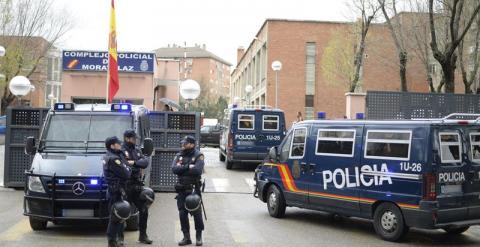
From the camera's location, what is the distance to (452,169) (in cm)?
912

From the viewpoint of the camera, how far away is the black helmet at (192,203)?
27.9 feet

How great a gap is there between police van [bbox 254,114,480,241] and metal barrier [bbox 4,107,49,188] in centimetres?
751

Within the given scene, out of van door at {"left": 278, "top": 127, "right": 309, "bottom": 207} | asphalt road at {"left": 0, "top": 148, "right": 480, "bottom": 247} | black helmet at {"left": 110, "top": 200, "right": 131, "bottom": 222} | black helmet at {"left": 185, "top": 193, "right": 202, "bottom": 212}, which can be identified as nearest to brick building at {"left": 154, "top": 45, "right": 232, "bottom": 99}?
asphalt road at {"left": 0, "top": 148, "right": 480, "bottom": 247}

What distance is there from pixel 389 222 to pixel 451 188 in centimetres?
110

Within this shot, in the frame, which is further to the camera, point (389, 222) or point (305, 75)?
point (305, 75)

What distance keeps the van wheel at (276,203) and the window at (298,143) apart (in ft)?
2.75

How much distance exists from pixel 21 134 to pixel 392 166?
9.82 m

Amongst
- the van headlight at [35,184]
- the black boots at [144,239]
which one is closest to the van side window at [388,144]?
the black boots at [144,239]

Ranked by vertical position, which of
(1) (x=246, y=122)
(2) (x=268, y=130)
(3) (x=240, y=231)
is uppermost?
(1) (x=246, y=122)

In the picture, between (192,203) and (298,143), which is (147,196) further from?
(298,143)

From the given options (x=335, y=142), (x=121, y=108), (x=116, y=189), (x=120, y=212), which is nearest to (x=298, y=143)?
(x=335, y=142)

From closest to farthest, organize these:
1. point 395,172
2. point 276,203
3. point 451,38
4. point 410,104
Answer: point 395,172 → point 276,203 → point 451,38 → point 410,104

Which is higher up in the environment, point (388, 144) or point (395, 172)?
point (388, 144)

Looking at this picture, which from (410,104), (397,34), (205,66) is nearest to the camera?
(410,104)
